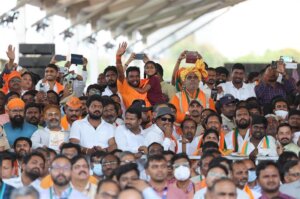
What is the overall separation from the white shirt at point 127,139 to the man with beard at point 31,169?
2.28 metres

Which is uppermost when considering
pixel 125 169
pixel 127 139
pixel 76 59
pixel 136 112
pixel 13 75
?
pixel 76 59

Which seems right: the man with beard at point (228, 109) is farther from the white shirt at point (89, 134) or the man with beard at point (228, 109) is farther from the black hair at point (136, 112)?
the white shirt at point (89, 134)

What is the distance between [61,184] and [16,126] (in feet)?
12.1

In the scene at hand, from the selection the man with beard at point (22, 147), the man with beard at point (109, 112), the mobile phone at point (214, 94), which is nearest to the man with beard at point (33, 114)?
the man with beard at point (109, 112)

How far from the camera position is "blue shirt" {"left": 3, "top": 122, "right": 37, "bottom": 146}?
15539 millimetres

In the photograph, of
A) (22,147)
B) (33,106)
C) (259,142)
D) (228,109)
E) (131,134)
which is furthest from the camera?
(228,109)

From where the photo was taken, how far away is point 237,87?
18.8 metres

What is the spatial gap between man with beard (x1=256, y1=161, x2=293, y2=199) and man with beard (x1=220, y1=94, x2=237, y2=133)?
416 cm

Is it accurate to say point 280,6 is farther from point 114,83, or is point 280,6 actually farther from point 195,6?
point 114,83

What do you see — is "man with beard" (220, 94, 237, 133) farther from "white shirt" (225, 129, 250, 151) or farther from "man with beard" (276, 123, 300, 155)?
"man with beard" (276, 123, 300, 155)

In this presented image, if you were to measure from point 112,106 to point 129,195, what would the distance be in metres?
5.09

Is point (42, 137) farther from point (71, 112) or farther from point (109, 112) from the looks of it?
point (109, 112)

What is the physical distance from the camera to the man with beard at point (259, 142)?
49.4 ft

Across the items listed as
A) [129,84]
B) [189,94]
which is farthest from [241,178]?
[129,84]
